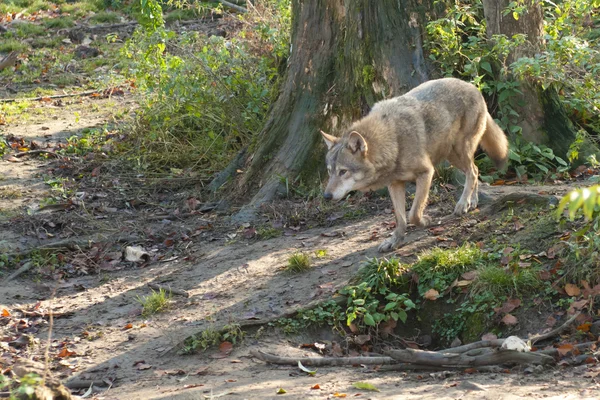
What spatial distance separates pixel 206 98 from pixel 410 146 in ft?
15.5

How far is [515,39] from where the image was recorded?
8938 millimetres

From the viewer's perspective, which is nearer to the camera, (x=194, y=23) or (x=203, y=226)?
(x=203, y=226)

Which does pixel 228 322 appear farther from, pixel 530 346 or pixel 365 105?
pixel 365 105

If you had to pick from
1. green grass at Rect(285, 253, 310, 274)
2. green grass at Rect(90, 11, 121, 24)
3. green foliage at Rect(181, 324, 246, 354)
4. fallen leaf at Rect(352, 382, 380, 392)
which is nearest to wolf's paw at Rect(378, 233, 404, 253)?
green grass at Rect(285, 253, 310, 274)

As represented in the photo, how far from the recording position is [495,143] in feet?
29.0

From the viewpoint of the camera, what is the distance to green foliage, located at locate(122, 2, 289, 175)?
11422mm

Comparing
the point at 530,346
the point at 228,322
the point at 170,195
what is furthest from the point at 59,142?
the point at 530,346

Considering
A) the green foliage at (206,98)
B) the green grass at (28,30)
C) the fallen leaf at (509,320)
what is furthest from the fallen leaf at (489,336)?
the green grass at (28,30)

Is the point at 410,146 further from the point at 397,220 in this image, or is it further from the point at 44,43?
the point at 44,43

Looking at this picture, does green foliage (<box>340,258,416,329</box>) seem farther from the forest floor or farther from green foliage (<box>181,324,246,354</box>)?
green foliage (<box>181,324,246,354</box>)

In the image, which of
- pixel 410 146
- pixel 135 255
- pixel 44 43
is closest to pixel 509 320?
pixel 410 146

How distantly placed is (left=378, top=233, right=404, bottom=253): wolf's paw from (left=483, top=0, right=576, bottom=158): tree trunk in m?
2.97

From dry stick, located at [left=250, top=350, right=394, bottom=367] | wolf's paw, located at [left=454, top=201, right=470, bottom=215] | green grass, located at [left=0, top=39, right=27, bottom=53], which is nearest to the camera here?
dry stick, located at [left=250, top=350, right=394, bottom=367]

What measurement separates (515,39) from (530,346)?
4.36 metres
